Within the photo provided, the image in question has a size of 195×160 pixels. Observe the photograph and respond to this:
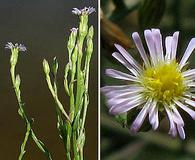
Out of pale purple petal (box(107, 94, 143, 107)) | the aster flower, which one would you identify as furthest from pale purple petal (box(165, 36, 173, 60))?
pale purple petal (box(107, 94, 143, 107))

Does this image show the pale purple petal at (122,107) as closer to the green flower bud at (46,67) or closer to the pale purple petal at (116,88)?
the pale purple petal at (116,88)

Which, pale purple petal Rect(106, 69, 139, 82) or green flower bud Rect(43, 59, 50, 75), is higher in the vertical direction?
green flower bud Rect(43, 59, 50, 75)

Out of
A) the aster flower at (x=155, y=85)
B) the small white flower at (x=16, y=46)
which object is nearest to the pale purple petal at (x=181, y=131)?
the aster flower at (x=155, y=85)

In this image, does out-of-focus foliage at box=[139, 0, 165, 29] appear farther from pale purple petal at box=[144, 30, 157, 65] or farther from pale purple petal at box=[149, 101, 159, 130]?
pale purple petal at box=[149, 101, 159, 130]

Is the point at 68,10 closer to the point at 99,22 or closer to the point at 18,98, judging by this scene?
the point at 99,22

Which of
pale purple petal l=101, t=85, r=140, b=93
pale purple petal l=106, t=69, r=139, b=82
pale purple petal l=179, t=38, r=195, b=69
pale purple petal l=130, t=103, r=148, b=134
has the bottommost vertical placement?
pale purple petal l=130, t=103, r=148, b=134

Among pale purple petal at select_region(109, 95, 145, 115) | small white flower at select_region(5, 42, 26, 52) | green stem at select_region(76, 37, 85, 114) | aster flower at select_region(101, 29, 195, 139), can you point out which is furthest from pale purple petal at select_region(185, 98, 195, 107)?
small white flower at select_region(5, 42, 26, 52)

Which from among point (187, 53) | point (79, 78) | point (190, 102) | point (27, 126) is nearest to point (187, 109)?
point (190, 102)
